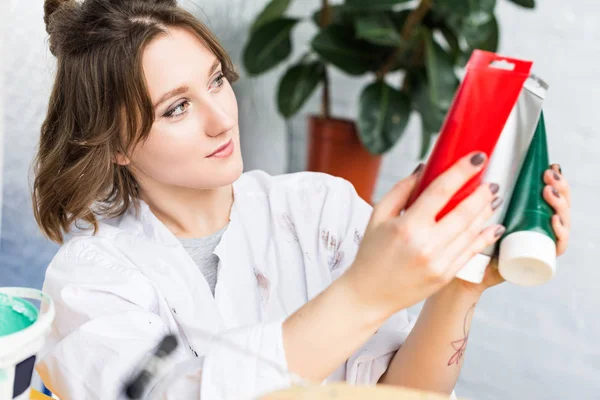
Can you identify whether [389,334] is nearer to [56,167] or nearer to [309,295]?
[309,295]

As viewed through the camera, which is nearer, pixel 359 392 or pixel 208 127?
pixel 359 392

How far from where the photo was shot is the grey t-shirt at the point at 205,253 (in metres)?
0.98

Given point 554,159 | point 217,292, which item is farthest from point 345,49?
point 217,292

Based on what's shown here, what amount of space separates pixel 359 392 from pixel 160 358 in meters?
0.29

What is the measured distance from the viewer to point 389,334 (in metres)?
0.93

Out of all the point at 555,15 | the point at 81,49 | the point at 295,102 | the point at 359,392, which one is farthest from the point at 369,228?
the point at 555,15

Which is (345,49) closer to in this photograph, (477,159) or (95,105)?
(95,105)

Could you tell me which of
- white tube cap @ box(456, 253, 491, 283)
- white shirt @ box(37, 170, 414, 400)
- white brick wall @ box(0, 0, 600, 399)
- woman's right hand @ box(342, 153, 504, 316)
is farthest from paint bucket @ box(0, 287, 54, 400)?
white brick wall @ box(0, 0, 600, 399)

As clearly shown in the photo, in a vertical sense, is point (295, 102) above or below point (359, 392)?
below

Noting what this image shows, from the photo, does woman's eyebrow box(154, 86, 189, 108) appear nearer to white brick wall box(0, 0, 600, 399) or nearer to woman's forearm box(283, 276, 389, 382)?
woman's forearm box(283, 276, 389, 382)

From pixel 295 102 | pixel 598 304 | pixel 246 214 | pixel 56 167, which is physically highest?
pixel 56 167

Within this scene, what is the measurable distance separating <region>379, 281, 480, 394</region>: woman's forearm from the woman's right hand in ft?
0.68

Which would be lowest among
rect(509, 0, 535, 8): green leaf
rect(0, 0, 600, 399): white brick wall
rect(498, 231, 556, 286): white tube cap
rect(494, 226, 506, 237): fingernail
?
rect(0, 0, 600, 399): white brick wall

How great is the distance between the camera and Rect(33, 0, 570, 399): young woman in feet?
2.13
